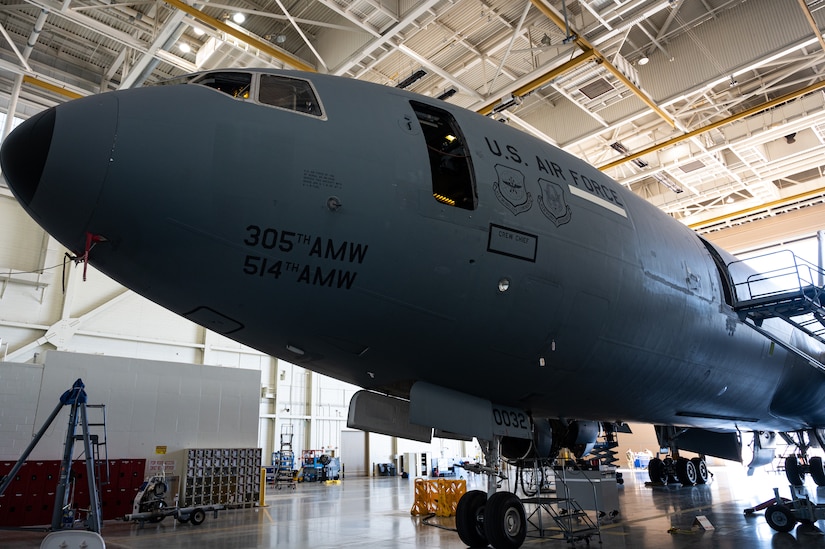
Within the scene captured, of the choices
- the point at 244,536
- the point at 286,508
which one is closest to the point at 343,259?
the point at 244,536

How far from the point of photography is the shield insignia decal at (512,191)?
6938mm

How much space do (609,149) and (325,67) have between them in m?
16.3

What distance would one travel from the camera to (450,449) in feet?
162

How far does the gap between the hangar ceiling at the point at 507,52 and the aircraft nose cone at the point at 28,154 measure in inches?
603

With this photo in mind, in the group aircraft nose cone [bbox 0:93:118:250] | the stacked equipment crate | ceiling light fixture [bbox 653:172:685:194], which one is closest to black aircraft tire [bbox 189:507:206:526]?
the stacked equipment crate

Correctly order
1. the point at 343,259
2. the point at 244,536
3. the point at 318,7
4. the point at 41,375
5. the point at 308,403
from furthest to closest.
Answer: the point at 308,403 < the point at 318,7 < the point at 41,375 < the point at 244,536 < the point at 343,259

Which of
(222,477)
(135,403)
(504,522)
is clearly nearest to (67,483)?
(504,522)

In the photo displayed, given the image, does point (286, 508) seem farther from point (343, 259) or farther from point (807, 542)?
point (343, 259)

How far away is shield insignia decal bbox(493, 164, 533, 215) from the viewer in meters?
6.94

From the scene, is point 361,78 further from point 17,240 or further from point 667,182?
point 667,182

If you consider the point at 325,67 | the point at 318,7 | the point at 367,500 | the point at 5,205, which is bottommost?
the point at 367,500

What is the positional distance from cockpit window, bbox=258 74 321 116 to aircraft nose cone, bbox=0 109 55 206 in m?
2.03

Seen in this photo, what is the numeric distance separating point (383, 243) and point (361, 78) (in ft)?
69.8

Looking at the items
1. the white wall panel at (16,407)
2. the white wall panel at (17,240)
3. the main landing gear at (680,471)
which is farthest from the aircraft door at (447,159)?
the white wall panel at (17,240)
